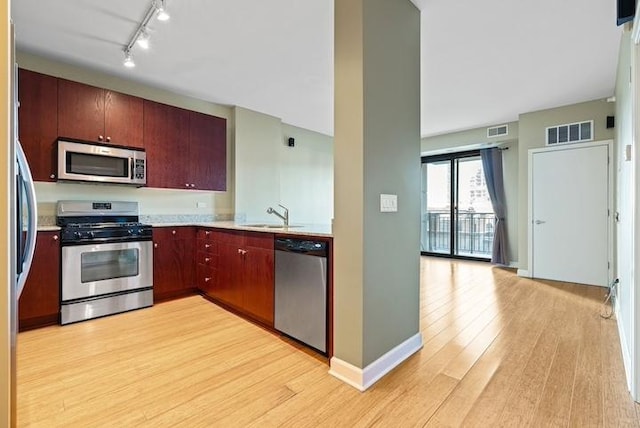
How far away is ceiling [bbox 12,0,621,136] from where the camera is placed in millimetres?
2336

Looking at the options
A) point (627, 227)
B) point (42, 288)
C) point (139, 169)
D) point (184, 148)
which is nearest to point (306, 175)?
point (184, 148)

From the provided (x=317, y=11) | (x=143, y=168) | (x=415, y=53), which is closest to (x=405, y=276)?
(x=415, y=53)

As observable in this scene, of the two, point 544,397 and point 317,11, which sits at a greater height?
point 317,11

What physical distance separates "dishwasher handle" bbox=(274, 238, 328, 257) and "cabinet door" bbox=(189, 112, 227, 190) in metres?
2.05

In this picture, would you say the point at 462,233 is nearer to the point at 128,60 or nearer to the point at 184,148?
the point at 184,148

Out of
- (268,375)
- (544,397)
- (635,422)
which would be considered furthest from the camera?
(268,375)

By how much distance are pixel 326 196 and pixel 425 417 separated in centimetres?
523

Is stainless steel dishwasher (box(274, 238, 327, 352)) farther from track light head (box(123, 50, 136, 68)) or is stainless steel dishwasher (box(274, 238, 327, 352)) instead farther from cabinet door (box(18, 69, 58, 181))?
cabinet door (box(18, 69, 58, 181))

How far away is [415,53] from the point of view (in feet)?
7.50

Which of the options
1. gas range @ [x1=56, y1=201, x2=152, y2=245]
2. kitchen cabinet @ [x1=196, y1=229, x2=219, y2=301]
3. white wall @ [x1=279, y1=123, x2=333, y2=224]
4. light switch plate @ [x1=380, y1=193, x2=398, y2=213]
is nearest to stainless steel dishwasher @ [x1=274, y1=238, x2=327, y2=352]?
light switch plate @ [x1=380, y1=193, x2=398, y2=213]

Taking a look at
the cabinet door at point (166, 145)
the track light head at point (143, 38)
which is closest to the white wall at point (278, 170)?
the cabinet door at point (166, 145)

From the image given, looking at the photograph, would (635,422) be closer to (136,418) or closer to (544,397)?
(544,397)

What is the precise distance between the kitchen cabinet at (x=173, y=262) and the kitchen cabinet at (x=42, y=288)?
860 millimetres

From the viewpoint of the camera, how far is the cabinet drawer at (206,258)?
3490 mm
